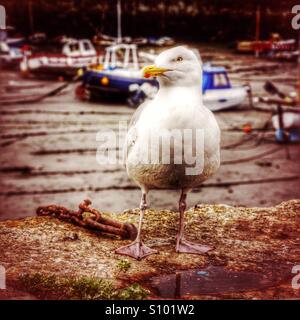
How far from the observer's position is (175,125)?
3318 mm

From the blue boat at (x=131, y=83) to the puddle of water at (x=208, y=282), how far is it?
1471 centimetres

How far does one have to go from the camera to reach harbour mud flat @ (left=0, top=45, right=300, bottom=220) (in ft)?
35.3

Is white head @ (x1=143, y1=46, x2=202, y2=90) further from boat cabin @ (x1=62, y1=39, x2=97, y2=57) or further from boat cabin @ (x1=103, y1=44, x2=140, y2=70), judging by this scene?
boat cabin @ (x1=62, y1=39, x2=97, y2=57)

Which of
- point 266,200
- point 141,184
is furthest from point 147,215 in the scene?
point 266,200

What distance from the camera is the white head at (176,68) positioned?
10.7 ft

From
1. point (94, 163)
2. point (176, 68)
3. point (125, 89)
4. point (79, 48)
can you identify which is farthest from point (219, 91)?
point (176, 68)

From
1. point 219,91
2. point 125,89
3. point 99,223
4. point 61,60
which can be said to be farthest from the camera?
point 61,60

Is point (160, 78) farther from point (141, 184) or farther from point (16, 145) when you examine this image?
point (16, 145)

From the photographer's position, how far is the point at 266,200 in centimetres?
1064

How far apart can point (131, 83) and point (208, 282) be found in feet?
56.1

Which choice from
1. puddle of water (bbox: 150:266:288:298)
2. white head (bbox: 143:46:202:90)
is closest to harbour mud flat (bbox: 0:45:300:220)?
puddle of water (bbox: 150:266:288:298)

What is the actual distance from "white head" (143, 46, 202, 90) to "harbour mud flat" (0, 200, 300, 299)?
1407 millimetres

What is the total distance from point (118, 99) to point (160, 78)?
1779 centimetres

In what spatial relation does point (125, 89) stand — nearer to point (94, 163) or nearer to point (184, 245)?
point (94, 163)
